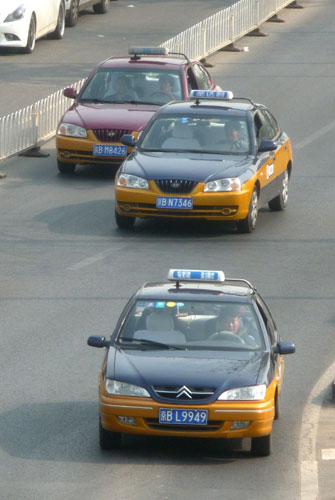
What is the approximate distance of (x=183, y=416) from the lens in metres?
10.5

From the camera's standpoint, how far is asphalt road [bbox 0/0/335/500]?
10.3m

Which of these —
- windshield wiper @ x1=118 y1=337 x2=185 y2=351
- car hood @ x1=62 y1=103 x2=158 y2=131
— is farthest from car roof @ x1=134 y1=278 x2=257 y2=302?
car hood @ x1=62 y1=103 x2=158 y2=131

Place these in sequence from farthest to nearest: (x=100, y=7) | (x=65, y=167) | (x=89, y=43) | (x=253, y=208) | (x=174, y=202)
Answer: (x=100, y=7)
(x=89, y=43)
(x=65, y=167)
(x=253, y=208)
(x=174, y=202)

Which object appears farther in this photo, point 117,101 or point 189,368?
point 117,101

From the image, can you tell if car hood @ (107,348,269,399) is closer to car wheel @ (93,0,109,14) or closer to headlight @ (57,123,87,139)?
headlight @ (57,123,87,139)

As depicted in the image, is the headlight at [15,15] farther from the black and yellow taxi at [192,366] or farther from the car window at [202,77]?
the black and yellow taxi at [192,366]

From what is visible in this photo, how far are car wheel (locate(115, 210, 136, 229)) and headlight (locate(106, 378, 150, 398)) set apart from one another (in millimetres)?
8938

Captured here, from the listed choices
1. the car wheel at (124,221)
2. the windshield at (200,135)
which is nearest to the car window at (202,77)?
the windshield at (200,135)

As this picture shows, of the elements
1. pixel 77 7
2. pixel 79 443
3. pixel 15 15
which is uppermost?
pixel 79 443

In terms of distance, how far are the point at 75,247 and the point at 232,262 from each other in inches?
83.6

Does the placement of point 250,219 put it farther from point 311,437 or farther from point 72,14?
point 72,14

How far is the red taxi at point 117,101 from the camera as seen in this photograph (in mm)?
22531

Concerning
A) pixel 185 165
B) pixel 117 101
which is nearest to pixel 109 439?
pixel 185 165

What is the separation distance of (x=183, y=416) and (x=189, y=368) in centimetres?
45
